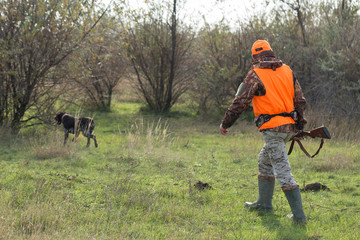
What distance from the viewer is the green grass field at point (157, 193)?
13.7 ft

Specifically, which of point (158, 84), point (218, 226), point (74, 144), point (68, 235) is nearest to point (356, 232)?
point (218, 226)

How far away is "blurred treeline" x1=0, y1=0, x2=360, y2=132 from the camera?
10141 millimetres

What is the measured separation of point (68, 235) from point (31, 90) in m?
7.60

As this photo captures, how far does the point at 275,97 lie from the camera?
177 inches

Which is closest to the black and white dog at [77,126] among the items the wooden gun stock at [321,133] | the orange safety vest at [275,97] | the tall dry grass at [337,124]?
the orange safety vest at [275,97]

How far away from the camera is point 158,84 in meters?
16.9

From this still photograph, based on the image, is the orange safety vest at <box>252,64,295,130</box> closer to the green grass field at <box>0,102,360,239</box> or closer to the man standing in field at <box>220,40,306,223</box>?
the man standing in field at <box>220,40,306,223</box>

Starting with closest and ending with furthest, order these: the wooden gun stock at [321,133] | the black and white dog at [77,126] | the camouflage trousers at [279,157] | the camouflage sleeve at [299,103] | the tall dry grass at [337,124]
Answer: the camouflage trousers at [279,157] < the wooden gun stock at [321,133] < the camouflage sleeve at [299,103] < the black and white dog at [77,126] < the tall dry grass at [337,124]

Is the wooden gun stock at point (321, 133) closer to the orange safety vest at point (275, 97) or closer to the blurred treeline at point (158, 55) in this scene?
the orange safety vest at point (275, 97)

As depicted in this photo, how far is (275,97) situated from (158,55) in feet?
39.9

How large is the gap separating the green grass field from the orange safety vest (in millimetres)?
1167

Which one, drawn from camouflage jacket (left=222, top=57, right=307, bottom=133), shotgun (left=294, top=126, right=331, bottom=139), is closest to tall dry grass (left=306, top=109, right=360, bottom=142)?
shotgun (left=294, top=126, right=331, bottom=139)

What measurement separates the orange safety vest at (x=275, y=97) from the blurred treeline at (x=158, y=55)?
647 cm

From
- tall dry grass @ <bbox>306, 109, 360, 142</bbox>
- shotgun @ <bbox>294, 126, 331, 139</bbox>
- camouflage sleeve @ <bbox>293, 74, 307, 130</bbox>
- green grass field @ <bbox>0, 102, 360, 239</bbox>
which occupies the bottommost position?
green grass field @ <bbox>0, 102, 360, 239</bbox>
